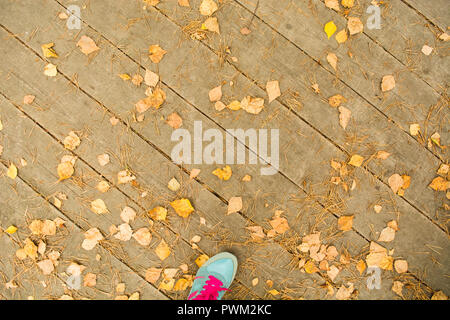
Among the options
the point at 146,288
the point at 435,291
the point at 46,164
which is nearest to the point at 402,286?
the point at 435,291

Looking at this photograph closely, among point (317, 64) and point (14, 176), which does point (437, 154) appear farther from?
point (14, 176)

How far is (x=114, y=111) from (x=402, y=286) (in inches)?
86.5

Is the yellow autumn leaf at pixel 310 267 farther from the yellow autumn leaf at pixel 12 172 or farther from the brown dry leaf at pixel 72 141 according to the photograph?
the yellow autumn leaf at pixel 12 172

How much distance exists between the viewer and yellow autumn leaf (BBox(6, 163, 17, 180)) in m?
1.86

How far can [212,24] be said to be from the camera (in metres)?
1.86

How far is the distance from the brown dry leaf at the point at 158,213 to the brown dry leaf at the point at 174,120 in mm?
537

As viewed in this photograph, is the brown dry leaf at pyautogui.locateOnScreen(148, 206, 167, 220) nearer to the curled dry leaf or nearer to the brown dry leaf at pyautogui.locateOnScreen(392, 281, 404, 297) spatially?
the curled dry leaf

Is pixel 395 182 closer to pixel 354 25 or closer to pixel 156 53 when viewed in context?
pixel 354 25

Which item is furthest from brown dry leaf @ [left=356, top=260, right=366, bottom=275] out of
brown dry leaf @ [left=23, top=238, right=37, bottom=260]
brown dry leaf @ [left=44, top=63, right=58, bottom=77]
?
brown dry leaf @ [left=44, top=63, right=58, bottom=77]

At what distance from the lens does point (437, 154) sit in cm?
189

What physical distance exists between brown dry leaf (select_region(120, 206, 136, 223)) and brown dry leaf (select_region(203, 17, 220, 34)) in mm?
1277

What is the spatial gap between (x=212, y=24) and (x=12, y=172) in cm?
161

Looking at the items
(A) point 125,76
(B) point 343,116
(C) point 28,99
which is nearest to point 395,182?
(B) point 343,116

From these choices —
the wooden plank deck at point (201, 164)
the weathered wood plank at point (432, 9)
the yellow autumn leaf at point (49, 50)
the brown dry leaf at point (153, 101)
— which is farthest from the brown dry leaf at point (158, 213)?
the weathered wood plank at point (432, 9)
